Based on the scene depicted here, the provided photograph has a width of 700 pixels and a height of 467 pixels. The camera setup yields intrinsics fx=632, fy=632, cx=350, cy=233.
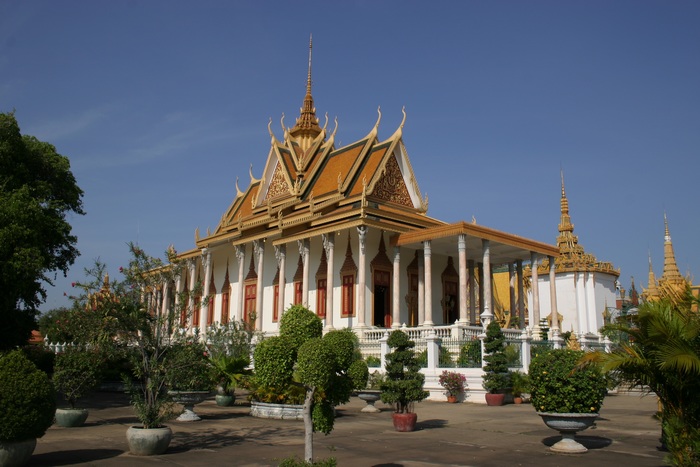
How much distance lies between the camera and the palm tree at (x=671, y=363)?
18.6ft

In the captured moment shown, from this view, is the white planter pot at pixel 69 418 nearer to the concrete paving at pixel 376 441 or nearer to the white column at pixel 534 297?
the concrete paving at pixel 376 441

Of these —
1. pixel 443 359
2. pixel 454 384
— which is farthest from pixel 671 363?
pixel 443 359

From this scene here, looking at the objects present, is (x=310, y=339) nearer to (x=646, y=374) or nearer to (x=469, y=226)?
(x=646, y=374)

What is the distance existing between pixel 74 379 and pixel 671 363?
1016cm

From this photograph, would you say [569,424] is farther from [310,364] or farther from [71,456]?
[71,456]

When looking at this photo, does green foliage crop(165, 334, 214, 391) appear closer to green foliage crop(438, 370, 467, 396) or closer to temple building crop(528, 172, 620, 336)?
green foliage crop(438, 370, 467, 396)

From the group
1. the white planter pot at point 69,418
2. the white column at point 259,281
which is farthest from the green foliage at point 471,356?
the white column at point 259,281

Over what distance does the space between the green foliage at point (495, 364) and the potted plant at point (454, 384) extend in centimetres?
70

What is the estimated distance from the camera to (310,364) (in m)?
6.14

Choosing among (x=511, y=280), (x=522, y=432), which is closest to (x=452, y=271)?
(x=511, y=280)

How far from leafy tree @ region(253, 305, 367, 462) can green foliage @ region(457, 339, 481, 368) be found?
10.9 metres

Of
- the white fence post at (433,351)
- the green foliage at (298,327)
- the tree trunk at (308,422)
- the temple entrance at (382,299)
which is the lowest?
the tree trunk at (308,422)

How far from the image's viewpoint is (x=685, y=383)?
5.91 metres

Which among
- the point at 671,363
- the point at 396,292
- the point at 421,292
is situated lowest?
the point at 671,363
